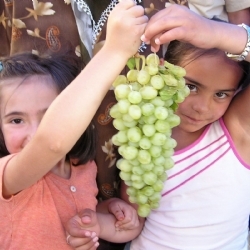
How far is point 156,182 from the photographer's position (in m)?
1.00

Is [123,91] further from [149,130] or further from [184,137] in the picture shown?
[184,137]

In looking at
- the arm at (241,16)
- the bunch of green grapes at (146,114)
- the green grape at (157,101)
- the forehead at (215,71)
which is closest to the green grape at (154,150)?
the bunch of green grapes at (146,114)

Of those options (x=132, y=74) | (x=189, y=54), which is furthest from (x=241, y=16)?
(x=132, y=74)

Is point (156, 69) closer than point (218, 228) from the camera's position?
Yes

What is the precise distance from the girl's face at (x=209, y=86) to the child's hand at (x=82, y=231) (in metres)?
0.39

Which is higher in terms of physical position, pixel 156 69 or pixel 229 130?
pixel 156 69

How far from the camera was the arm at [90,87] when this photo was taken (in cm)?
80

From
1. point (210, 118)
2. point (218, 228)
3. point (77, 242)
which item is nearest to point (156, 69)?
point (210, 118)

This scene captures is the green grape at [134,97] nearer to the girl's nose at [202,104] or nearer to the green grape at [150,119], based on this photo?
the green grape at [150,119]

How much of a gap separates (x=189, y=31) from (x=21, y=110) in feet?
1.54

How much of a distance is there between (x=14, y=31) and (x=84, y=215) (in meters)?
0.57

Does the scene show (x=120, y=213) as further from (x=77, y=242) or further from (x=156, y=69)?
(x=156, y=69)

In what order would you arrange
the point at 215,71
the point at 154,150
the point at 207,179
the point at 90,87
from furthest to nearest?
the point at 207,179, the point at 215,71, the point at 154,150, the point at 90,87

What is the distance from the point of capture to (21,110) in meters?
1.06
